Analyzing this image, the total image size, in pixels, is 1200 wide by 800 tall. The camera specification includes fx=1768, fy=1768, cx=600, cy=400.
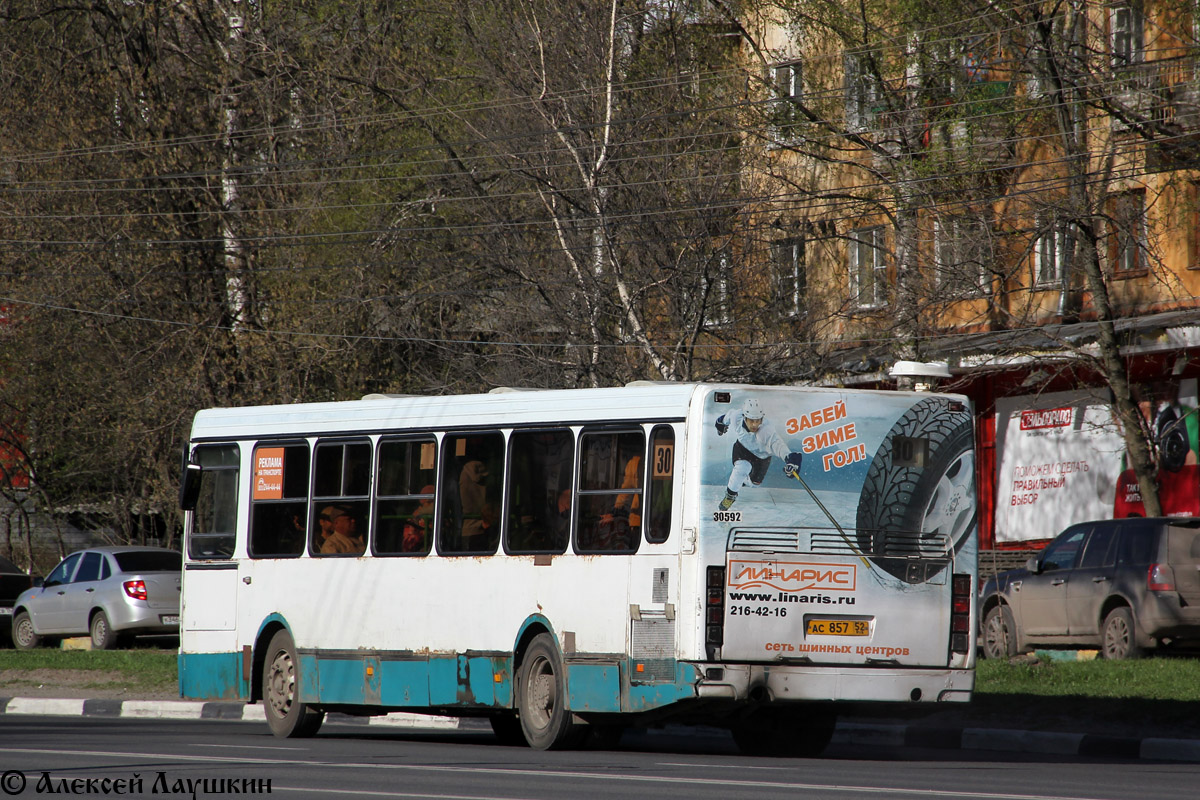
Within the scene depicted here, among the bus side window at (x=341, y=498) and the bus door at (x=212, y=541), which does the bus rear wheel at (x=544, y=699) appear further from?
the bus door at (x=212, y=541)

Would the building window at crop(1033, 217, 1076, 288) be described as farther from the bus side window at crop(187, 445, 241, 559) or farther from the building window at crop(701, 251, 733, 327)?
the bus side window at crop(187, 445, 241, 559)

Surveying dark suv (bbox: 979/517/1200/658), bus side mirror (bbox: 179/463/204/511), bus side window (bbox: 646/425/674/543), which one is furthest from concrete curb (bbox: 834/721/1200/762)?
bus side mirror (bbox: 179/463/204/511)

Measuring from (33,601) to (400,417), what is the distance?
15.2 meters

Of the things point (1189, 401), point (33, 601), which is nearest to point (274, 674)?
point (33, 601)

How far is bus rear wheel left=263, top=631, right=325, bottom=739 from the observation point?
49.1 ft

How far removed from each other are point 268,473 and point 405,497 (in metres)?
1.77

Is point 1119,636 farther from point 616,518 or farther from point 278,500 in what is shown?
point 278,500

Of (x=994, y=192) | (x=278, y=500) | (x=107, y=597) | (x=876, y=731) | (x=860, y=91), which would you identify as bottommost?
(x=876, y=731)

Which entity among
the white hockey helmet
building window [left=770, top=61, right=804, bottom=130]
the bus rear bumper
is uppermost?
building window [left=770, top=61, right=804, bottom=130]

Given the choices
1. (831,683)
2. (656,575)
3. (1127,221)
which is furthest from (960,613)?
(1127,221)

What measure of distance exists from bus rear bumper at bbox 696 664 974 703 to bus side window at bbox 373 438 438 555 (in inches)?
128

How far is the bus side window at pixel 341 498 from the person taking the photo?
1468cm

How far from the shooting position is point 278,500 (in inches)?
606

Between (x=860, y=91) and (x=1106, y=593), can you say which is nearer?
(x=1106, y=593)
